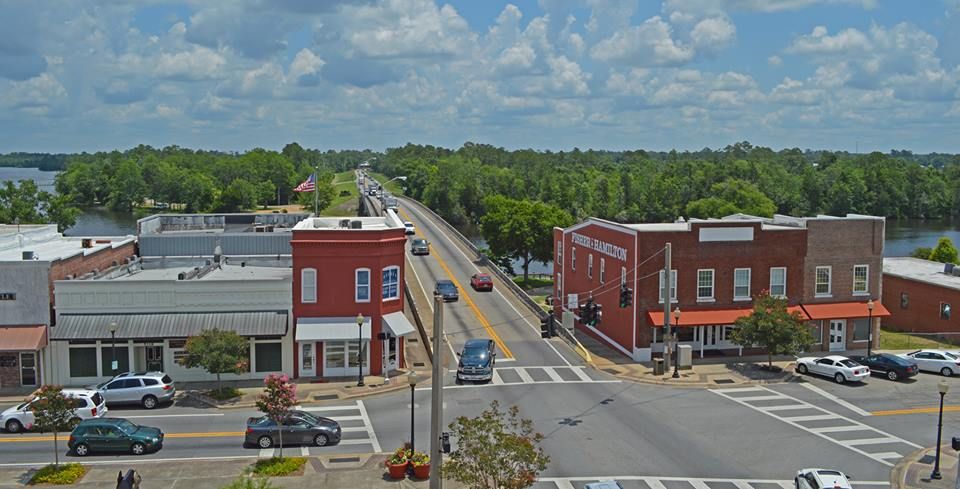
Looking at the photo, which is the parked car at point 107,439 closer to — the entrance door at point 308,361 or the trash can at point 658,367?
the entrance door at point 308,361

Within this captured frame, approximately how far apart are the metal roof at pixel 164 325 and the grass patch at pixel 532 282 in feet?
165

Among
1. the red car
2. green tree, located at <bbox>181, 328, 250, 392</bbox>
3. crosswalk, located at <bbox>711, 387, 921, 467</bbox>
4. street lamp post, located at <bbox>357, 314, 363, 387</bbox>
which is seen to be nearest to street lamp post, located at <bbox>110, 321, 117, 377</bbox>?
green tree, located at <bbox>181, 328, 250, 392</bbox>

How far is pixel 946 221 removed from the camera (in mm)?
174375

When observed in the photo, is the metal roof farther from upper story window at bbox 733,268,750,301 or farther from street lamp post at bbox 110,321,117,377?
upper story window at bbox 733,268,750,301

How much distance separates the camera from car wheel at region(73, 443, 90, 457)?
107 feet

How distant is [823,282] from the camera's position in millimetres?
52188

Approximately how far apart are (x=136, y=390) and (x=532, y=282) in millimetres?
61859

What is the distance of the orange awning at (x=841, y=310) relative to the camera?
50.9m

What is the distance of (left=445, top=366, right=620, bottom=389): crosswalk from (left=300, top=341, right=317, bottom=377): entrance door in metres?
6.99

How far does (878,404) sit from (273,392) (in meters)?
26.8

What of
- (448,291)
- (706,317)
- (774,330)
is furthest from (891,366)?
(448,291)

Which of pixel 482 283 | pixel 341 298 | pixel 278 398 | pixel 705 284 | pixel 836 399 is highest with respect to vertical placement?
pixel 705 284

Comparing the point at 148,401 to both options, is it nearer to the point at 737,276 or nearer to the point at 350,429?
the point at 350,429

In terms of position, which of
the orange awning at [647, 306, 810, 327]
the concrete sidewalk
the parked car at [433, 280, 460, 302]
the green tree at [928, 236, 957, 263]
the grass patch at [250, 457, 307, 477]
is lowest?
the concrete sidewalk
